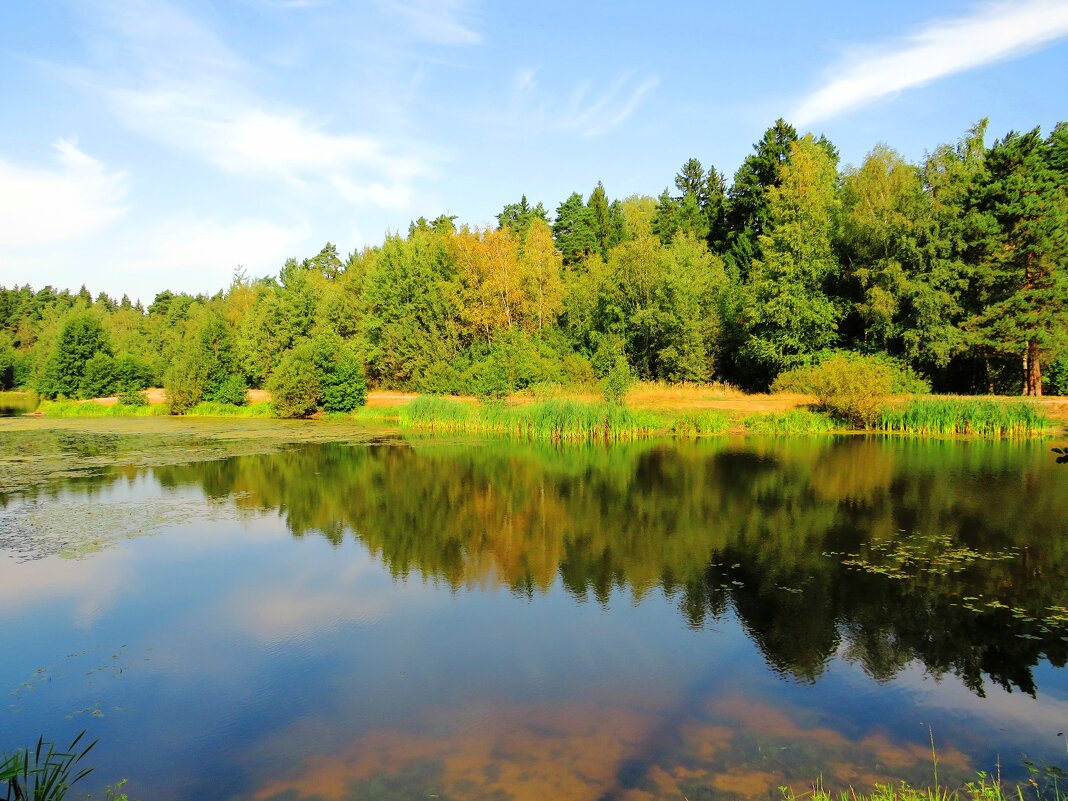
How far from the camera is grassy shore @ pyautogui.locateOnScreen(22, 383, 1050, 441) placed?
2872 cm

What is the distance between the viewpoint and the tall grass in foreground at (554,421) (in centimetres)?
3031

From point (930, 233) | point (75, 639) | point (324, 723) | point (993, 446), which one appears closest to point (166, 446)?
point (75, 639)

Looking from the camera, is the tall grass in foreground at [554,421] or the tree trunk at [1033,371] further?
the tree trunk at [1033,371]

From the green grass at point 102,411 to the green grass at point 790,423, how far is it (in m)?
37.3

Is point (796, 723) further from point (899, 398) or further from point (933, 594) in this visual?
point (899, 398)

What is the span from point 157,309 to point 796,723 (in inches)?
4219

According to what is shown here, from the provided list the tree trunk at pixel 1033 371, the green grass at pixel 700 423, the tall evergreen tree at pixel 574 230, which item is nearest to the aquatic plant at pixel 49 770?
the green grass at pixel 700 423

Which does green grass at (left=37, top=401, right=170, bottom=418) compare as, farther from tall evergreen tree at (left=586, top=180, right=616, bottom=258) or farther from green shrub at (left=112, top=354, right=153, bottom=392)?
tall evergreen tree at (left=586, top=180, right=616, bottom=258)

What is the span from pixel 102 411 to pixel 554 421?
3343 centimetres

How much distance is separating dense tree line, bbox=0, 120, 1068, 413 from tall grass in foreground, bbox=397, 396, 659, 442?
237cm

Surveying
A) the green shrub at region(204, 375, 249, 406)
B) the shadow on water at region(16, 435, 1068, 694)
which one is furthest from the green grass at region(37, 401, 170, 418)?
the shadow on water at region(16, 435, 1068, 694)

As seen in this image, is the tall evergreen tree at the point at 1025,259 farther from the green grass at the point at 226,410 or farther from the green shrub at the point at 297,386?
the green grass at the point at 226,410

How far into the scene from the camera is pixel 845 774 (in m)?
6.11

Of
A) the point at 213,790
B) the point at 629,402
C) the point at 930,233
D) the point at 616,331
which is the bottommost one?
the point at 213,790
